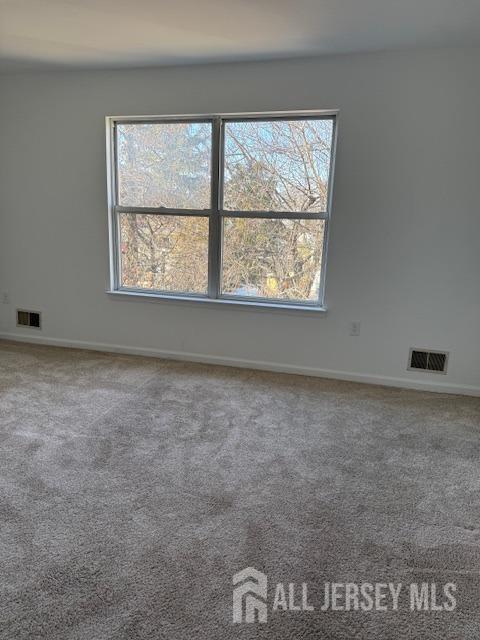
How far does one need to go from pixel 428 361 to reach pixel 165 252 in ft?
7.91

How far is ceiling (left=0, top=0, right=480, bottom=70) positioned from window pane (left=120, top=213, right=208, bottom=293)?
125cm

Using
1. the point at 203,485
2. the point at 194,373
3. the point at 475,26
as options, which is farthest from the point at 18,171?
the point at 475,26

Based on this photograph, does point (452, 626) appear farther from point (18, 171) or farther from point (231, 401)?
point (18, 171)

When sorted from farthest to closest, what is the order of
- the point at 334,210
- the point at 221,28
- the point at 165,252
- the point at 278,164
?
1. the point at 165,252
2. the point at 278,164
3. the point at 334,210
4. the point at 221,28

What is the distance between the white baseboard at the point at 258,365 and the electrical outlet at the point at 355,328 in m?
0.34

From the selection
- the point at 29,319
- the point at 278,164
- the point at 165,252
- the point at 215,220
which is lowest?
A: the point at 29,319

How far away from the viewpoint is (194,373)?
3.55 metres

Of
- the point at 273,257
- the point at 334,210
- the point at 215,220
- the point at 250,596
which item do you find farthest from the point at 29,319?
the point at 250,596

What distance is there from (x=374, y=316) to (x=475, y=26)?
195cm

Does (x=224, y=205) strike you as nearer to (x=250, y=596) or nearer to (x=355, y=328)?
(x=355, y=328)

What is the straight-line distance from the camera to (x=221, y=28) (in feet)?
8.53

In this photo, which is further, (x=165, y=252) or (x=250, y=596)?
(x=165, y=252)

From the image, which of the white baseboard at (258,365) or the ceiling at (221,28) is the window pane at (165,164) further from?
the white baseboard at (258,365)

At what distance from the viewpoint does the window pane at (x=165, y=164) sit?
3.55 m
